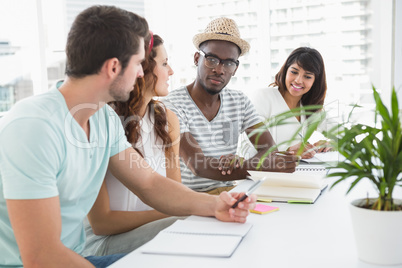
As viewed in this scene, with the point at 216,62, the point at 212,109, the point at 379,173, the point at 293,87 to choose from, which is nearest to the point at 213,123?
the point at 212,109

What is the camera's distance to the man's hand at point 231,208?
4.11 feet

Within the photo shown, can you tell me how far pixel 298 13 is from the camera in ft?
15.1

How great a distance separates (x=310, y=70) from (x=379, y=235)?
2213 millimetres

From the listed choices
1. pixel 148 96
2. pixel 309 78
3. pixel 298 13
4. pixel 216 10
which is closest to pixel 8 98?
pixel 148 96

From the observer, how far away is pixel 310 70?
2.98m

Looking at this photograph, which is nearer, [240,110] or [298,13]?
[240,110]

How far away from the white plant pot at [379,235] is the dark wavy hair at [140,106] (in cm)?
109

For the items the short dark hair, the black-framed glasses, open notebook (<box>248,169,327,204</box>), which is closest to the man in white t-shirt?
the short dark hair

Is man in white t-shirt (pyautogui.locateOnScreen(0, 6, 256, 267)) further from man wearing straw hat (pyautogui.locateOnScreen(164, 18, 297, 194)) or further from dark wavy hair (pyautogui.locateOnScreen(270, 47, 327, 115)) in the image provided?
dark wavy hair (pyautogui.locateOnScreen(270, 47, 327, 115))

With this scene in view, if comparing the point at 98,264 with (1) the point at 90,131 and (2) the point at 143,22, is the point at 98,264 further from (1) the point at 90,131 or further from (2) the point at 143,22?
(2) the point at 143,22

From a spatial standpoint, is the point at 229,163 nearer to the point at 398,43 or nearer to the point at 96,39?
the point at 96,39

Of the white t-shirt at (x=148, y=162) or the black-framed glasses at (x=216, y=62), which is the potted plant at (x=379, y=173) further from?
the black-framed glasses at (x=216, y=62)

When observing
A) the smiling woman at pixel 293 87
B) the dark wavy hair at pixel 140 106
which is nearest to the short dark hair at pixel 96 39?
the dark wavy hair at pixel 140 106

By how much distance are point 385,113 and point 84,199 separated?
3.18 ft
